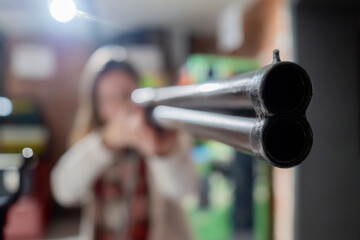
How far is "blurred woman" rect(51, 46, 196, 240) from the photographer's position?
852 millimetres

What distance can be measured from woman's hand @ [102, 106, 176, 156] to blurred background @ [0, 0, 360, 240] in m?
0.15

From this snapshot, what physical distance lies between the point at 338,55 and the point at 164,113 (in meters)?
0.19

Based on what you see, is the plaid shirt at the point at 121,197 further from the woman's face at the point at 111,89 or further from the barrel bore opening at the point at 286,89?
the barrel bore opening at the point at 286,89

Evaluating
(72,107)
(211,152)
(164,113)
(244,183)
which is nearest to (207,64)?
(211,152)

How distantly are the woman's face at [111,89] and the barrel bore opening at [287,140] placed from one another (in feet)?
2.19

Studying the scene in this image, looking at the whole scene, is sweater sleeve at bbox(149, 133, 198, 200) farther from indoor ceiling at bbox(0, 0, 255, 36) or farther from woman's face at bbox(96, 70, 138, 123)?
indoor ceiling at bbox(0, 0, 255, 36)

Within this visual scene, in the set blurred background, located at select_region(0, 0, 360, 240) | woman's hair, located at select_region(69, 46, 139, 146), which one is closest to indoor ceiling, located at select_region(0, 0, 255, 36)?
blurred background, located at select_region(0, 0, 360, 240)

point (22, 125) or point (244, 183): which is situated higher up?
point (22, 125)

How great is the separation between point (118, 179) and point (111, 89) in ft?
0.69

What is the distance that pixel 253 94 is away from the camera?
175mm

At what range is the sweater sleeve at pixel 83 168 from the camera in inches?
33.0

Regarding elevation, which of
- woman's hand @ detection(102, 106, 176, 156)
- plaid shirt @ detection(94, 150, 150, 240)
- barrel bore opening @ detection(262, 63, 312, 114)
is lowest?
plaid shirt @ detection(94, 150, 150, 240)

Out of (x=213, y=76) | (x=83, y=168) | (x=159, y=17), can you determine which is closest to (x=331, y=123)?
(x=83, y=168)

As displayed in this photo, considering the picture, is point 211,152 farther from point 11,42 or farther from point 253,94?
point 11,42
